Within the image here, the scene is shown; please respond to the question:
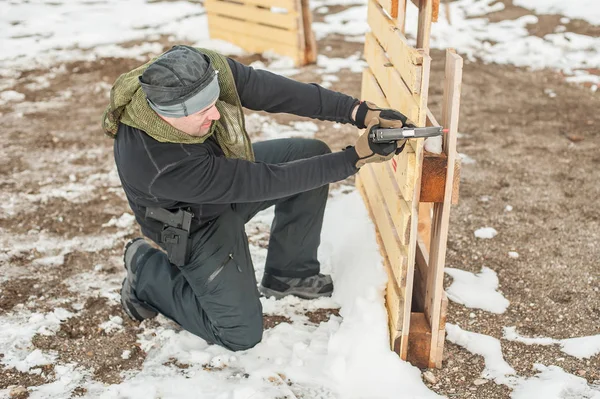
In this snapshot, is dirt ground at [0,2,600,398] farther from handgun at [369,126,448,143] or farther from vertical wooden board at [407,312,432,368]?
handgun at [369,126,448,143]

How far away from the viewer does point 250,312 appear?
284 cm

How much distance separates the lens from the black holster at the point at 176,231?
274 cm

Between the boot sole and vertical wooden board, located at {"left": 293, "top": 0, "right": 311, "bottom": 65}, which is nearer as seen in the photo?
the boot sole

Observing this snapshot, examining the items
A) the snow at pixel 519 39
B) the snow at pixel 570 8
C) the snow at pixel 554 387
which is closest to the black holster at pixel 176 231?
the snow at pixel 554 387

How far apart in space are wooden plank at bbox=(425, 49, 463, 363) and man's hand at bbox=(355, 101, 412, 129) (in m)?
0.16

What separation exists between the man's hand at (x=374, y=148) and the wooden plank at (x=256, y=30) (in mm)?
4739

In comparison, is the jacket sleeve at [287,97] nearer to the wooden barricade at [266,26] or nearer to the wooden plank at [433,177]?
the wooden plank at [433,177]

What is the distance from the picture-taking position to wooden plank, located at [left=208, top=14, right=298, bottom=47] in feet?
23.1

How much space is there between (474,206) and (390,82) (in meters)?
1.53

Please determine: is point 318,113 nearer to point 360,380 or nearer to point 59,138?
point 360,380

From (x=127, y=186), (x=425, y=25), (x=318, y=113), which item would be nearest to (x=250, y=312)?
(x=127, y=186)

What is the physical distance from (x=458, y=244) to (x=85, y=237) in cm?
219

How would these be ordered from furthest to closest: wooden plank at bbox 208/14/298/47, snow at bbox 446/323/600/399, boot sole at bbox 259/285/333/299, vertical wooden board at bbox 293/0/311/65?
wooden plank at bbox 208/14/298/47 < vertical wooden board at bbox 293/0/311/65 < boot sole at bbox 259/285/333/299 < snow at bbox 446/323/600/399

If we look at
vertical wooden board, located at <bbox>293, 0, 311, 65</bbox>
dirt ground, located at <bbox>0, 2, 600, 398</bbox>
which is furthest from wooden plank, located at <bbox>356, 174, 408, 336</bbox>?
vertical wooden board, located at <bbox>293, 0, 311, 65</bbox>
